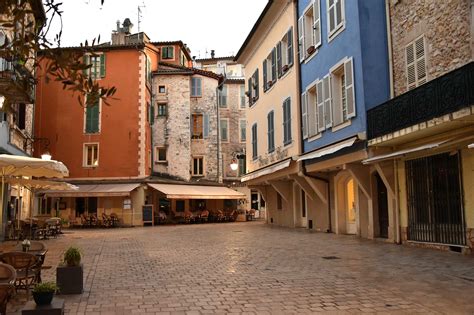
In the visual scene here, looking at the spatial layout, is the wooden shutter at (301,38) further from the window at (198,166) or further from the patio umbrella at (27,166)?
the window at (198,166)

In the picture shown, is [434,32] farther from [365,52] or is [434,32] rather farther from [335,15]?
[335,15]

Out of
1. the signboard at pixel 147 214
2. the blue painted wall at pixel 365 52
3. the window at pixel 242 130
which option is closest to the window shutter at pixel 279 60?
the blue painted wall at pixel 365 52

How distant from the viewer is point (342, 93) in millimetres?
15953

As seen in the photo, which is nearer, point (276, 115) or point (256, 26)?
point (276, 115)

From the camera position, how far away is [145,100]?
32.7 meters

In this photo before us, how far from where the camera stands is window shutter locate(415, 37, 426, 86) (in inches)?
490

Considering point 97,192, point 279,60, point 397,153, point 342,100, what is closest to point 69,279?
point 397,153

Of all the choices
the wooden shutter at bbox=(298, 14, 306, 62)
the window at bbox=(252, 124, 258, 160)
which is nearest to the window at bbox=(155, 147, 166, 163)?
the window at bbox=(252, 124, 258, 160)

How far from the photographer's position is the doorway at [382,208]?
1480 cm

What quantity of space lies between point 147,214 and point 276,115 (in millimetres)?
12168

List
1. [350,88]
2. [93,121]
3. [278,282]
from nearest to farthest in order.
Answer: [278,282] < [350,88] < [93,121]

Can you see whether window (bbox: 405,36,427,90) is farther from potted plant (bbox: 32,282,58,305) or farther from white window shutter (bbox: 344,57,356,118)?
potted plant (bbox: 32,282,58,305)

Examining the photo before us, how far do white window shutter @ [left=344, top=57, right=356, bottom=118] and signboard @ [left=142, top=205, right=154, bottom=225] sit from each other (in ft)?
60.7

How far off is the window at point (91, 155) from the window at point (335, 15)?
65.6ft
